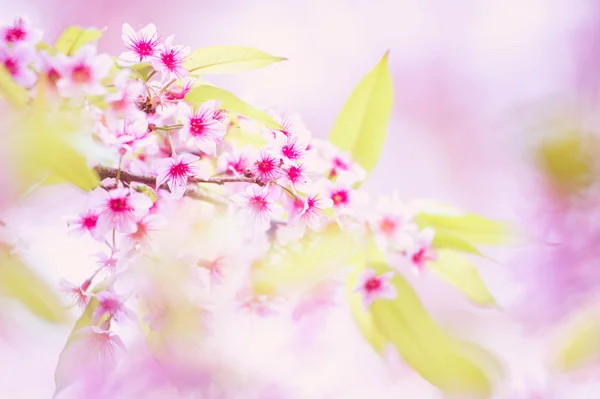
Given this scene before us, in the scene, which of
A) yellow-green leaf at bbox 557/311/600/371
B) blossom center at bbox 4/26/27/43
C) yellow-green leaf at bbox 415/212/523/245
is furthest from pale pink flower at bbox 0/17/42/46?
yellow-green leaf at bbox 557/311/600/371

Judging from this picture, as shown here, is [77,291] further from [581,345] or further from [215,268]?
[581,345]

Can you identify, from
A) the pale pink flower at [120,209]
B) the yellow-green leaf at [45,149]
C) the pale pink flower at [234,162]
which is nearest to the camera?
the yellow-green leaf at [45,149]

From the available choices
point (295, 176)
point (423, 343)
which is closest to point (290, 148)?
point (295, 176)

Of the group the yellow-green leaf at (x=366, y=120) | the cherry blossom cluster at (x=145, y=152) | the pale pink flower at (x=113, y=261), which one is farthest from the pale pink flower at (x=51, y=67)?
the yellow-green leaf at (x=366, y=120)

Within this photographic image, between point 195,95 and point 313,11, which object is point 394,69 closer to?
point 313,11

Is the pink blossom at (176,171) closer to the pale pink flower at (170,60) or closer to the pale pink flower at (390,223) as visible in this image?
the pale pink flower at (170,60)
